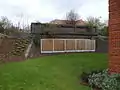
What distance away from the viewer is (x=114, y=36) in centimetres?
920

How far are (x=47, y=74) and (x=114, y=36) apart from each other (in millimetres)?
4247

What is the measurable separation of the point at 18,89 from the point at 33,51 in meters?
9.34

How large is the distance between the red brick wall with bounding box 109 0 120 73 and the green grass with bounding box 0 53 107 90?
1.55 metres

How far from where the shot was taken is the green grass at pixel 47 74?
1061 centimetres

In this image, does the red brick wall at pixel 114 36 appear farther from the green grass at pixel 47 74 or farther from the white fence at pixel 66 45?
the white fence at pixel 66 45

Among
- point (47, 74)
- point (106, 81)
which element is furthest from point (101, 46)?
point (106, 81)

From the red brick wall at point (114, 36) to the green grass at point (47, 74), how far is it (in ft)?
5.09

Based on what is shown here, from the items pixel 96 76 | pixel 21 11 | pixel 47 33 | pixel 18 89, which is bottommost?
pixel 18 89

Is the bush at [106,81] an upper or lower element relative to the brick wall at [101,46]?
lower

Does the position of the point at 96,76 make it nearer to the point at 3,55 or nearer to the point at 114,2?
the point at 114,2

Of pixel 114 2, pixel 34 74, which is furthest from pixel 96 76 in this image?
pixel 34 74

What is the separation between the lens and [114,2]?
919 centimetres

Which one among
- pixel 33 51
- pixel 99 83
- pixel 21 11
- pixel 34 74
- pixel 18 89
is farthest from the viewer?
pixel 21 11

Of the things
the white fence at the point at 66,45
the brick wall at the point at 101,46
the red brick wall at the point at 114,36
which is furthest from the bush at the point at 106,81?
the brick wall at the point at 101,46
